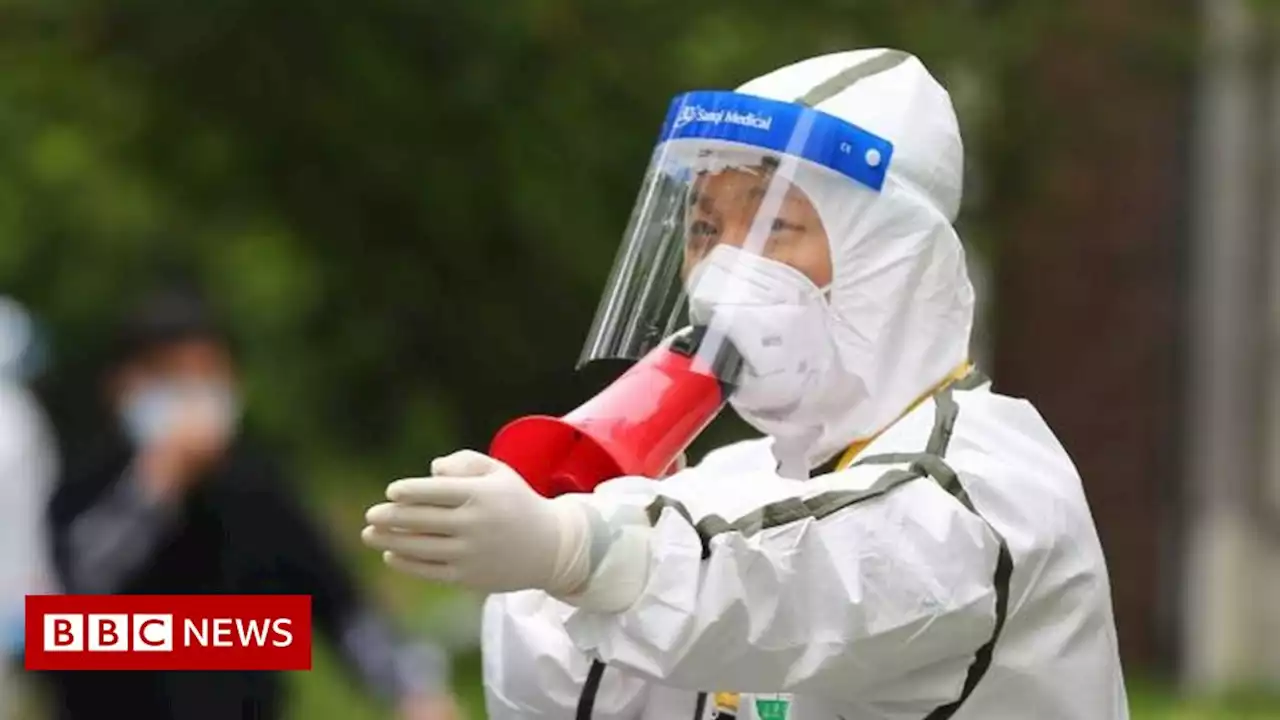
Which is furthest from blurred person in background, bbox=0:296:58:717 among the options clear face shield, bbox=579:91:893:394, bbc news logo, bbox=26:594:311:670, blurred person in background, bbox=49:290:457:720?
clear face shield, bbox=579:91:893:394

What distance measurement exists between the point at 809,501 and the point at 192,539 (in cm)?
250

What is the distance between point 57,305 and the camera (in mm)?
8320

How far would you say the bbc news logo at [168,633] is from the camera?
3688 mm

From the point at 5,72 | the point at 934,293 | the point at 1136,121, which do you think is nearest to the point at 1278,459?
the point at 1136,121

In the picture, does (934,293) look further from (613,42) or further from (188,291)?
(613,42)

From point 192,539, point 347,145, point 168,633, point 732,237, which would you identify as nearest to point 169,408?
point 192,539

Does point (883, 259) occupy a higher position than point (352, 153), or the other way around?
point (352, 153)

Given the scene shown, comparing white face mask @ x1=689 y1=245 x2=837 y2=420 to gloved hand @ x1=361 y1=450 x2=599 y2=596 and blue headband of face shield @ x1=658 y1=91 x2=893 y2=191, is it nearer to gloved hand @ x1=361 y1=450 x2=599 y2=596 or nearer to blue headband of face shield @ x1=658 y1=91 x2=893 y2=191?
blue headband of face shield @ x1=658 y1=91 x2=893 y2=191

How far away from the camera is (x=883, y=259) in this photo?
105 inches

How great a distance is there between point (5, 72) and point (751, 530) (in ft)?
21.0

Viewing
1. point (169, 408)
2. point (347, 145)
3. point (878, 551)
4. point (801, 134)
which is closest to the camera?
point (878, 551)

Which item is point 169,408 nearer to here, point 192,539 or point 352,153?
point 192,539

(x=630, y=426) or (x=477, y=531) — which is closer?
(x=477, y=531)

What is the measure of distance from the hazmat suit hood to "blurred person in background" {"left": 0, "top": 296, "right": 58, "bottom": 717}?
2.32 meters
